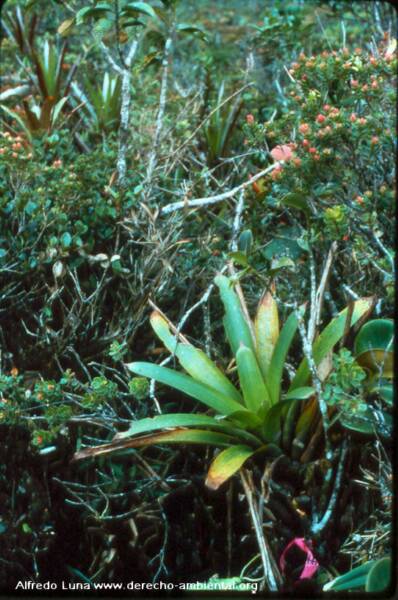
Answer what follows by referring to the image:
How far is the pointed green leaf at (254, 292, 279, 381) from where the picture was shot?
2881mm

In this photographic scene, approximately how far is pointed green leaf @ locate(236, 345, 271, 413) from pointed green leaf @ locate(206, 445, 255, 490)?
161 millimetres

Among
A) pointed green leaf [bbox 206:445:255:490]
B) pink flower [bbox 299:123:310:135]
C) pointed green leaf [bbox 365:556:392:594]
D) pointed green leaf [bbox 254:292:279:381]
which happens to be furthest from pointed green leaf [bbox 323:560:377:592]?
pink flower [bbox 299:123:310:135]

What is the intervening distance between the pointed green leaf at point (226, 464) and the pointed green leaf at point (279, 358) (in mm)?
226

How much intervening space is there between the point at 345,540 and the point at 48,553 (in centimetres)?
99

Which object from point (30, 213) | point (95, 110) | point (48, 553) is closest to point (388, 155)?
point (30, 213)

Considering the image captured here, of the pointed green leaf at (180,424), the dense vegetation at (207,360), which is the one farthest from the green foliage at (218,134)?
the pointed green leaf at (180,424)

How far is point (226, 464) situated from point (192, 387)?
0.33 meters

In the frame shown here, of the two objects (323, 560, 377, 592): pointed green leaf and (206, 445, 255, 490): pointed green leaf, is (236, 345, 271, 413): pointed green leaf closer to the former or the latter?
(206, 445, 255, 490): pointed green leaf

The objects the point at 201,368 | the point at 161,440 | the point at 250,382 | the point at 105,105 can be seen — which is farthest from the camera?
the point at 105,105

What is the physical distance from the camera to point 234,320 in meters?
2.90

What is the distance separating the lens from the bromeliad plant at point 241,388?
2609mm

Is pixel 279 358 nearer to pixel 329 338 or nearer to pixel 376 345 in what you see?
pixel 329 338

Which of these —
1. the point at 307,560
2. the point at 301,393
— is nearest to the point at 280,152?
the point at 301,393

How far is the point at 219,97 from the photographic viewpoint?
4.62 m
